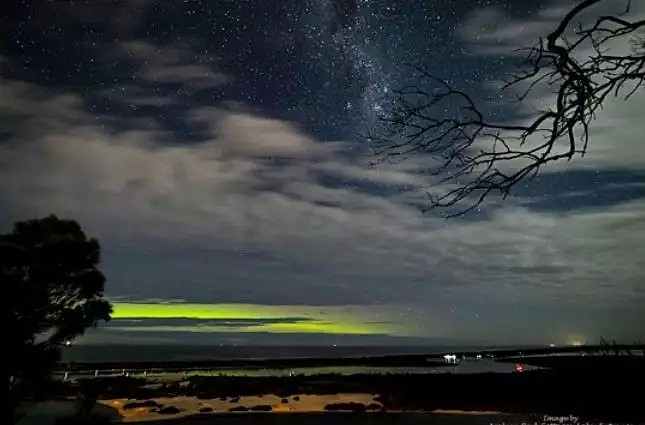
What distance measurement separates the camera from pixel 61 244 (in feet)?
66.0

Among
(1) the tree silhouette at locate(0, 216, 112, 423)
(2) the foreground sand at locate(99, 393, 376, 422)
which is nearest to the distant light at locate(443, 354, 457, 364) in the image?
(2) the foreground sand at locate(99, 393, 376, 422)

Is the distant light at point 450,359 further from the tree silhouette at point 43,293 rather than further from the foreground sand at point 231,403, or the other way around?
the tree silhouette at point 43,293

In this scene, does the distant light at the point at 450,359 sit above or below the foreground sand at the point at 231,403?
above

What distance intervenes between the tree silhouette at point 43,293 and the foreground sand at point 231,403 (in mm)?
8171

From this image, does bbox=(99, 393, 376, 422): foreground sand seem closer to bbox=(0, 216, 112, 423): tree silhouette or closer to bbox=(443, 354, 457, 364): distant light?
bbox=(0, 216, 112, 423): tree silhouette

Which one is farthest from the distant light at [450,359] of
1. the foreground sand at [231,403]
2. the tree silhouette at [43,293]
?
the tree silhouette at [43,293]

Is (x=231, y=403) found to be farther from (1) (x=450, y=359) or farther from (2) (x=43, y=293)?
(1) (x=450, y=359)

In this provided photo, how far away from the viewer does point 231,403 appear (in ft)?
112

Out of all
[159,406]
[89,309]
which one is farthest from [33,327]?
[159,406]

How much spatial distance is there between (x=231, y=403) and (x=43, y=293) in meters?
17.4

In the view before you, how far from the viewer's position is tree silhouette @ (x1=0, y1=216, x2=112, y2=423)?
17594 mm

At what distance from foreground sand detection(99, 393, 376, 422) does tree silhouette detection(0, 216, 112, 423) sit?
8.17 meters

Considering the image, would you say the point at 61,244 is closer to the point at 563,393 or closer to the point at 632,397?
the point at 632,397

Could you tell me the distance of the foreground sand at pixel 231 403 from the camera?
2911 cm
